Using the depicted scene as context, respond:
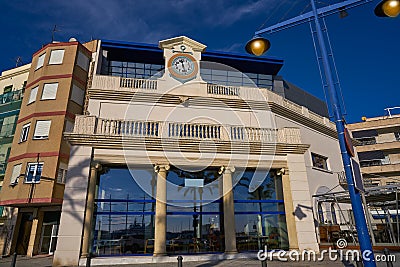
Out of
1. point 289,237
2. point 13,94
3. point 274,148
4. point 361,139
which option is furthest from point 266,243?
point 361,139

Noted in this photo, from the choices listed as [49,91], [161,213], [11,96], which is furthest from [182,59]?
[11,96]

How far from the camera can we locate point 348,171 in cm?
558

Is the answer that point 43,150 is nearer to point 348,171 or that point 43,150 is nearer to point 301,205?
point 301,205

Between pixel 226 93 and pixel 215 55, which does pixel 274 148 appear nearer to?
pixel 226 93

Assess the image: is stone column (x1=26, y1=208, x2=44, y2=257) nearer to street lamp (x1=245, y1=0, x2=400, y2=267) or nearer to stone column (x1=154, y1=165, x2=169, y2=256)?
stone column (x1=154, y1=165, x2=169, y2=256)

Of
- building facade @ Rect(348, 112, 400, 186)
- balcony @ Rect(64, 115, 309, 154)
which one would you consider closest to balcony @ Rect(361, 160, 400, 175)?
building facade @ Rect(348, 112, 400, 186)

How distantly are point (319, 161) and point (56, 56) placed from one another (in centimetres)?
1984

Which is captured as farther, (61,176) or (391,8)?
(61,176)

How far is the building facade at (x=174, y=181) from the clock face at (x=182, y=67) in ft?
4.00

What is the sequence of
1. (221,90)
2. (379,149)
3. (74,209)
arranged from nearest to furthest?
(74,209) < (221,90) < (379,149)

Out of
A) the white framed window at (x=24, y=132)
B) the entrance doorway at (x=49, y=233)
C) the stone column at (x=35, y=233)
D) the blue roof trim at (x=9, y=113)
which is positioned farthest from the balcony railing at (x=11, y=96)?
the entrance doorway at (x=49, y=233)

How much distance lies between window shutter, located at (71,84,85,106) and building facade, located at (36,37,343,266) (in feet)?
16.4

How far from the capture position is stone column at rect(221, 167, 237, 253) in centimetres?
1184

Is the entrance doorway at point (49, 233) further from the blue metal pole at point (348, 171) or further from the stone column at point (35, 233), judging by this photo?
the blue metal pole at point (348, 171)
